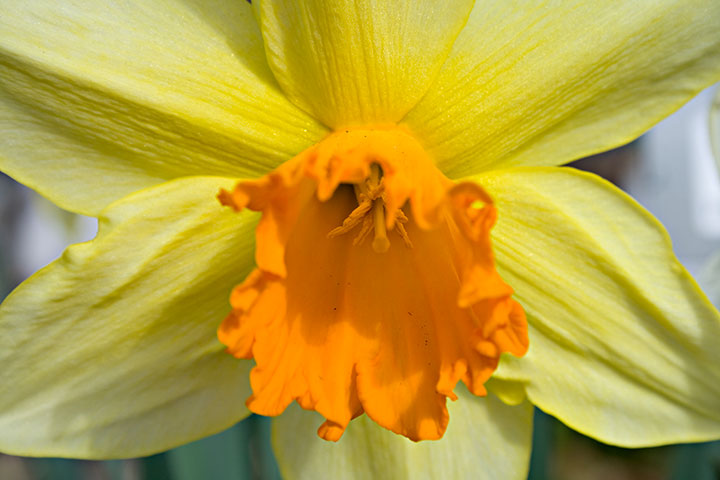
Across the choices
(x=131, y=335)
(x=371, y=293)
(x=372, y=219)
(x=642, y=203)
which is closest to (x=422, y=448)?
(x=371, y=293)

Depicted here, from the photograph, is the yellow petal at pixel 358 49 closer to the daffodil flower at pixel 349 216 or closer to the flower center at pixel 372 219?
the daffodil flower at pixel 349 216

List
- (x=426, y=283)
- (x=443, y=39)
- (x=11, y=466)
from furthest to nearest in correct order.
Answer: (x=11, y=466), (x=426, y=283), (x=443, y=39)

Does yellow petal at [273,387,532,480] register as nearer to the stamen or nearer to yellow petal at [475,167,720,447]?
yellow petal at [475,167,720,447]

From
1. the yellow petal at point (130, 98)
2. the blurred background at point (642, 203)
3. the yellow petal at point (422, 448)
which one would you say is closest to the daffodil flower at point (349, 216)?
the yellow petal at point (130, 98)

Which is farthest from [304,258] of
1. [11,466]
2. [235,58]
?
[11,466]

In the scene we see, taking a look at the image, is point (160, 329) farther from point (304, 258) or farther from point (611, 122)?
point (611, 122)
